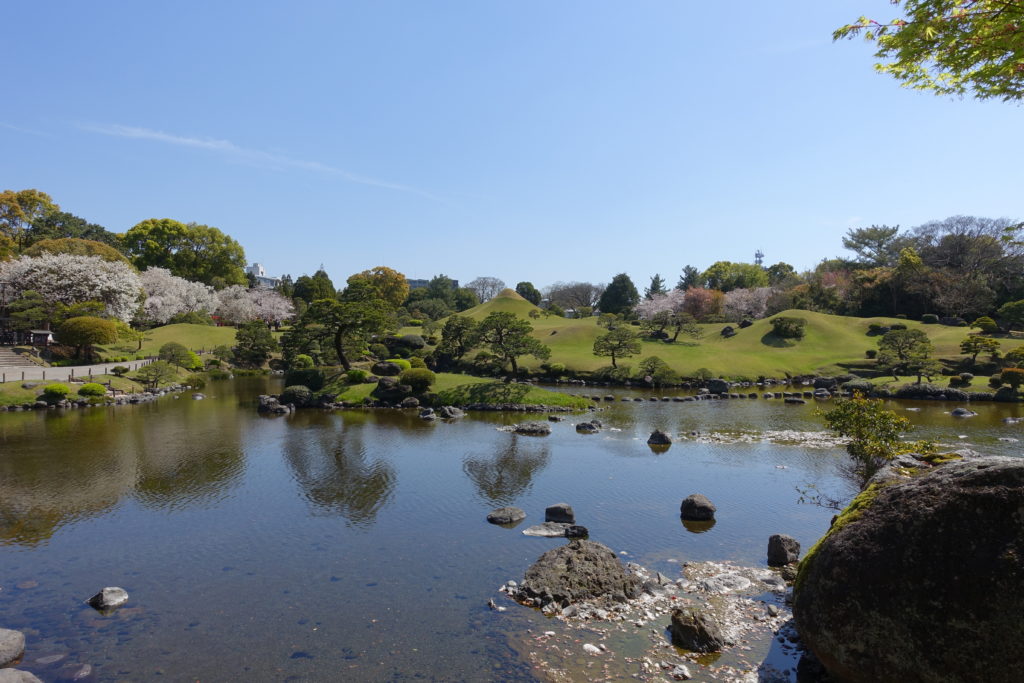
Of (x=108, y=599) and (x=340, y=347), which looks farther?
(x=340, y=347)

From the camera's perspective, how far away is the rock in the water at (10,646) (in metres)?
10.2

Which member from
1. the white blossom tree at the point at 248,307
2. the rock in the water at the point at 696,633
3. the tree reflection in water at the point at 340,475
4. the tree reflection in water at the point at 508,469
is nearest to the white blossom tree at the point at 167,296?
the white blossom tree at the point at 248,307

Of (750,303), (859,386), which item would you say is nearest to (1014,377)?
(859,386)

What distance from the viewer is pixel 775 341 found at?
68.8 metres

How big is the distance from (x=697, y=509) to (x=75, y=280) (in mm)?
67626

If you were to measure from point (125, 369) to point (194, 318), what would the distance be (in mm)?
31841

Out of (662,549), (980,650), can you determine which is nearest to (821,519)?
(662,549)

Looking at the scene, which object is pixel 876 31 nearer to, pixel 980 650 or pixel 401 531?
pixel 980 650

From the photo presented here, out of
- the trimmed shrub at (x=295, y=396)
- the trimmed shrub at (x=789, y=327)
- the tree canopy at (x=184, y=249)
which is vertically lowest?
the trimmed shrub at (x=295, y=396)

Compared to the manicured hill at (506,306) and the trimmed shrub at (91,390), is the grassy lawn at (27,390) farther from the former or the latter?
the manicured hill at (506,306)

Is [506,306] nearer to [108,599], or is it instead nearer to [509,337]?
[509,337]

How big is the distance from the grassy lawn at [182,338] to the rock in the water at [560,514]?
57921mm

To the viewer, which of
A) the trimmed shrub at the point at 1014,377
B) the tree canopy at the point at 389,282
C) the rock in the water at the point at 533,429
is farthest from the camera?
the tree canopy at the point at 389,282

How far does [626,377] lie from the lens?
175ft
